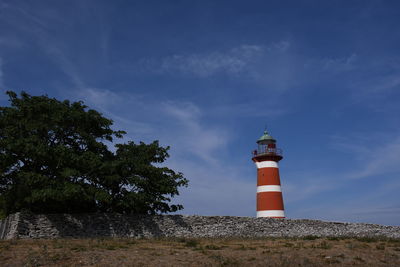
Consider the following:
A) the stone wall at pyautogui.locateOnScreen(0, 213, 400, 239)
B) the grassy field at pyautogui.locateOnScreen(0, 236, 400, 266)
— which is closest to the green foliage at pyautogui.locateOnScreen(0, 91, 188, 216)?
the stone wall at pyautogui.locateOnScreen(0, 213, 400, 239)

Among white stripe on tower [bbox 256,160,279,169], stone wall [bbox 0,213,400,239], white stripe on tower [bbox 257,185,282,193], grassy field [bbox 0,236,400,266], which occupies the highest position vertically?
white stripe on tower [bbox 256,160,279,169]

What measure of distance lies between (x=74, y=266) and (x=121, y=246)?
3.81m

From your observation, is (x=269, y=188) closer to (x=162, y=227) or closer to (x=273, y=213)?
(x=273, y=213)

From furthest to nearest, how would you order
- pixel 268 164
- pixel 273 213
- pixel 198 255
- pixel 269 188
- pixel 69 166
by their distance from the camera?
pixel 268 164 → pixel 269 188 → pixel 273 213 → pixel 69 166 → pixel 198 255

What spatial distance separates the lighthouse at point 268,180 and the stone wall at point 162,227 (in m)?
3.06

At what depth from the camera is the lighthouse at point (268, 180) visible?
30.6m

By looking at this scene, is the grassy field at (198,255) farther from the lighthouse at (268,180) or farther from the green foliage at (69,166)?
the lighthouse at (268,180)

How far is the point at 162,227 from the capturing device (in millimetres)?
23547

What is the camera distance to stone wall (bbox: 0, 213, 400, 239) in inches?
808

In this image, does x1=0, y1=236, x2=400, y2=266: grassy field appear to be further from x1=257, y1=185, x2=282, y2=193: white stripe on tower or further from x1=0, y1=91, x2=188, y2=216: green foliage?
x1=257, y1=185, x2=282, y2=193: white stripe on tower

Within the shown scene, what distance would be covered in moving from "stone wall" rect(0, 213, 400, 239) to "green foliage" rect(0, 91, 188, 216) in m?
0.97

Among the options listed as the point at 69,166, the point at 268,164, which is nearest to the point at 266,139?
the point at 268,164

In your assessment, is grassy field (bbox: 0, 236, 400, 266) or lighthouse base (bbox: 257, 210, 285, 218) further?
lighthouse base (bbox: 257, 210, 285, 218)

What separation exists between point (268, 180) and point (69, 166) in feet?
57.0
